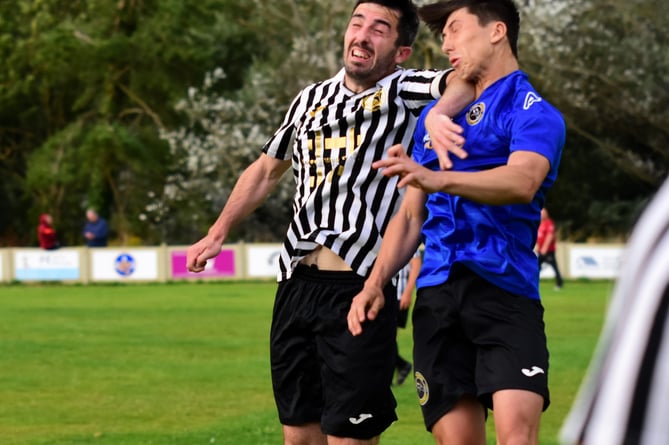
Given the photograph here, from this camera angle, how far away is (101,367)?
15797 mm

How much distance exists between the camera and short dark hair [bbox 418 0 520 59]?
5.40 meters

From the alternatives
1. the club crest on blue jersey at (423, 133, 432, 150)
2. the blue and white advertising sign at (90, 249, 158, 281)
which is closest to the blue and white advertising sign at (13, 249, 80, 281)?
the blue and white advertising sign at (90, 249, 158, 281)

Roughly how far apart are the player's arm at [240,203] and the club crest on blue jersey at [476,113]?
4.41ft

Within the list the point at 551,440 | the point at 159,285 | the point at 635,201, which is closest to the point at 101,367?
the point at 551,440

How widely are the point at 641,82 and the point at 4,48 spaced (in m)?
25.6

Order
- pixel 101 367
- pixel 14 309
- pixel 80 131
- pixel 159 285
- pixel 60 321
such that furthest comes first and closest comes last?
pixel 80 131 < pixel 159 285 < pixel 14 309 < pixel 60 321 < pixel 101 367

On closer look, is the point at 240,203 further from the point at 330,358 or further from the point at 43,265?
the point at 43,265

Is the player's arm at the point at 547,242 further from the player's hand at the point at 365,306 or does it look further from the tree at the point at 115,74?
the player's hand at the point at 365,306

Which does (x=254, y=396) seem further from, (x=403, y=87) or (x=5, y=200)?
(x=5, y=200)

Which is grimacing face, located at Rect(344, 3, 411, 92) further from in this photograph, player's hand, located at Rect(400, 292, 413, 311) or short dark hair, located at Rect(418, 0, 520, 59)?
player's hand, located at Rect(400, 292, 413, 311)

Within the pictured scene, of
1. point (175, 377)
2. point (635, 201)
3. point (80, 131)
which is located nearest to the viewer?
point (175, 377)

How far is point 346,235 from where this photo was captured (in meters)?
6.00

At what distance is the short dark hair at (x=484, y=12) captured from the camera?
5398mm

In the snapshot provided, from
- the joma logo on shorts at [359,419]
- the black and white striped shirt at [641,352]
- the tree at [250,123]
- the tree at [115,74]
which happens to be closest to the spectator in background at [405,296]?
the joma logo on shorts at [359,419]
